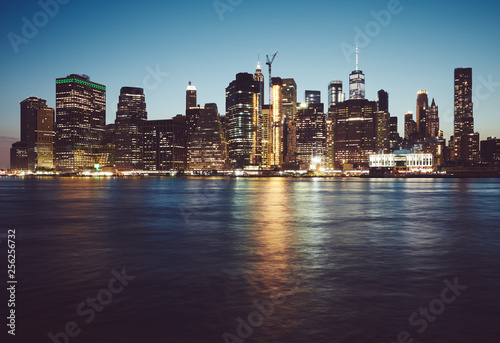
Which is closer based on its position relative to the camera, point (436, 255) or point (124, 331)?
point (124, 331)

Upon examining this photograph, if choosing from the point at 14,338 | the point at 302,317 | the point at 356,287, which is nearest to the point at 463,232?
the point at 356,287

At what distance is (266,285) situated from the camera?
57.1ft

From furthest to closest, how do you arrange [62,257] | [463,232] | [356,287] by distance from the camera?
[463,232] → [62,257] → [356,287]

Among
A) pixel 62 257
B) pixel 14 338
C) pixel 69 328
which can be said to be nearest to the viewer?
pixel 14 338

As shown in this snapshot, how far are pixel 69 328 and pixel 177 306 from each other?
3.59 m

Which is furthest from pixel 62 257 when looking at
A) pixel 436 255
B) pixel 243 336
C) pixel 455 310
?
pixel 436 255

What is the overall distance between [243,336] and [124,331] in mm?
3605

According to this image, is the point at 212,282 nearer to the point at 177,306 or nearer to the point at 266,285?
the point at 266,285

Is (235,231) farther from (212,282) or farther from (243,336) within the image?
(243,336)

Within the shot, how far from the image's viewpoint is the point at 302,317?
1330cm

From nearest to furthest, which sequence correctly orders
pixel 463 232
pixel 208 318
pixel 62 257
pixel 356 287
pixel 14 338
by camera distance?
1. pixel 14 338
2. pixel 208 318
3. pixel 356 287
4. pixel 62 257
5. pixel 463 232

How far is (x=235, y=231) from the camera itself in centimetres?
3547

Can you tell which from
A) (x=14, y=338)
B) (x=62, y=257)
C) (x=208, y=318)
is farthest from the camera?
(x=62, y=257)

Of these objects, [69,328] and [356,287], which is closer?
[69,328]
